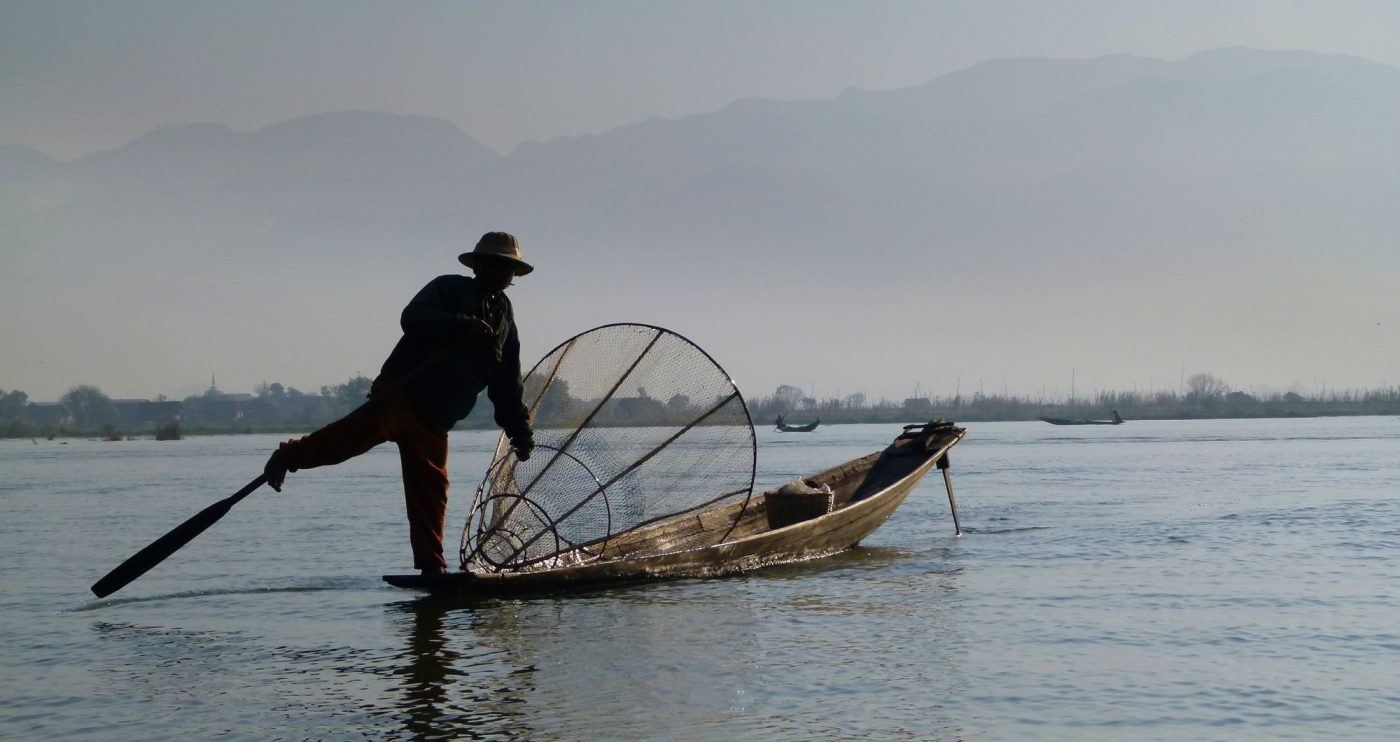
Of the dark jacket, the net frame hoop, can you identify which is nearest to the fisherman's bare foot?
the dark jacket

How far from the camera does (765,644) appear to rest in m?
8.19

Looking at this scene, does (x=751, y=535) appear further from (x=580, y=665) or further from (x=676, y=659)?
(x=580, y=665)

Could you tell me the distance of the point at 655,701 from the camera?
6684mm

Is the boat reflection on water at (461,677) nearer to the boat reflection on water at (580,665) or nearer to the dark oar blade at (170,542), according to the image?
the boat reflection on water at (580,665)

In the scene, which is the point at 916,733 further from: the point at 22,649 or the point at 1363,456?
the point at 1363,456

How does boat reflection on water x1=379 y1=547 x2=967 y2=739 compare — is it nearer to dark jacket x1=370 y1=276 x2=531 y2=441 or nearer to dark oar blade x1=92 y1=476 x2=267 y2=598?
dark oar blade x1=92 y1=476 x2=267 y2=598

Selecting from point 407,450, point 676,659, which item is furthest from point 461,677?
point 407,450

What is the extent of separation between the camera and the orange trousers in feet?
27.3

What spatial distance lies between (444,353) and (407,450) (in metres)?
0.69

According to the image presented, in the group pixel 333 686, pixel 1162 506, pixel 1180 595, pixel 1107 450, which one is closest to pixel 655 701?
pixel 333 686

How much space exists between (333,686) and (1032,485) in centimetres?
2033

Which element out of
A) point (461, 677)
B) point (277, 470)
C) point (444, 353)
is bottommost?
point (461, 677)

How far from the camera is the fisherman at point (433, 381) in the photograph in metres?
8.41

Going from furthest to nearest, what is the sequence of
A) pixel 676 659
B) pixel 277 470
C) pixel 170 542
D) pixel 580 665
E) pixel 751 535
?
pixel 751 535
pixel 170 542
pixel 277 470
pixel 676 659
pixel 580 665
